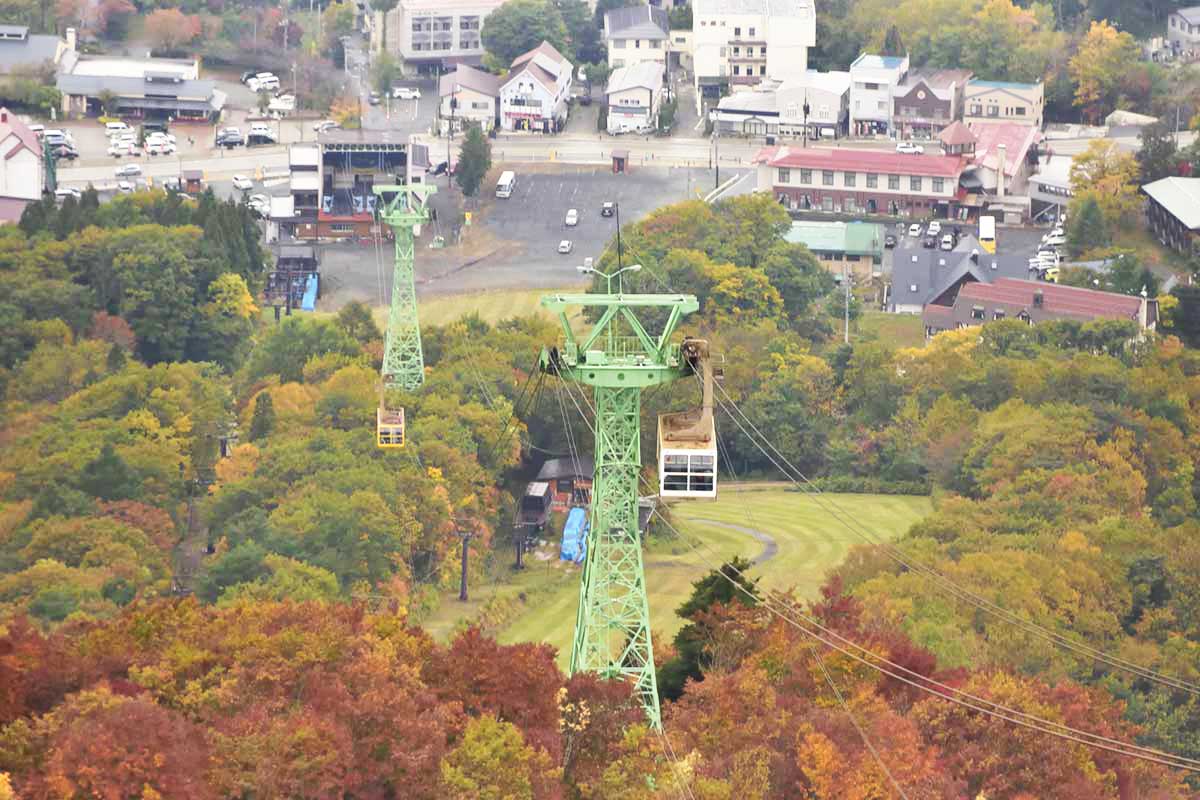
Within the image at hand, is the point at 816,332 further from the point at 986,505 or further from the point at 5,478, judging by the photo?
the point at 5,478

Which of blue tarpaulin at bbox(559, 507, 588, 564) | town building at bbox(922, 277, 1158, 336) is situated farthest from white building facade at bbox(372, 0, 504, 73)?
blue tarpaulin at bbox(559, 507, 588, 564)

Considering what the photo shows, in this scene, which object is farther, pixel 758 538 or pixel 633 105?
pixel 633 105

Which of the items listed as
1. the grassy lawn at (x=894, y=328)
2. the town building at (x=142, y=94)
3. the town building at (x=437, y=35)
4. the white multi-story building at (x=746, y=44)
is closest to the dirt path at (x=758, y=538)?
the grassy lawn at (x=894, y=328)

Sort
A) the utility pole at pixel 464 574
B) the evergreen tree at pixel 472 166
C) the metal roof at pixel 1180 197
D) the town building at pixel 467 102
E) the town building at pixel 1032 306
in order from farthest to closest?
the town building at pixel 467 102 < the evergreen tree at pixel 472 166 < the metal roof at pixel 1180 197 < the town building at pixel 1032 306 < the utility pole at pixel 464 574

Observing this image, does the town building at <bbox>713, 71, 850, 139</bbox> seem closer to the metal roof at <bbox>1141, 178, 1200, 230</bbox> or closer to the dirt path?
the metal roof at <bbox>1141, 178, 1200, 230</bbox>

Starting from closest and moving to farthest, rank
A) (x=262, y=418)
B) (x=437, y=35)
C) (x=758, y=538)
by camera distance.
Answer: (x=758, y=538) → (x=262, y=418) → (x=437, y=35)

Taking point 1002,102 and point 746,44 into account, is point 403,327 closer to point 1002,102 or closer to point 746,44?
point 1002,102

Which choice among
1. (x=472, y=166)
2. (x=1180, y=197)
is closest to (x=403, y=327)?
(x=472, y=166)

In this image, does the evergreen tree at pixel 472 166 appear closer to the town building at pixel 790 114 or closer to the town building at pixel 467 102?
the town building at pixel 467 102
